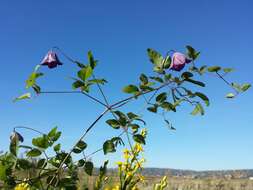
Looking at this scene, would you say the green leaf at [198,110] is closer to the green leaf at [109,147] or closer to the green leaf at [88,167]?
the green leaf at [109,147]

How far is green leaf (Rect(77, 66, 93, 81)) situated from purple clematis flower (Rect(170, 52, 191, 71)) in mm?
365

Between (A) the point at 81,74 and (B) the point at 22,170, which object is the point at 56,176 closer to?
(B) the point at 22,170

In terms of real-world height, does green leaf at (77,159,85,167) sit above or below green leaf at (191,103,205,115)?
below

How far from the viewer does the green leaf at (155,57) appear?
190cm

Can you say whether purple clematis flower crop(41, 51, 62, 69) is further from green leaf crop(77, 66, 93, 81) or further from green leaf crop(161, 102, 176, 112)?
green leaf crop(161, 102, 176, 112)

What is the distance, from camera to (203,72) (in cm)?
188

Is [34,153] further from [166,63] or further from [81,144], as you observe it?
[166,63]

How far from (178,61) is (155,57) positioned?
0.36 ft

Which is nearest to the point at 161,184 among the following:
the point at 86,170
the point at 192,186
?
the point at 86,170

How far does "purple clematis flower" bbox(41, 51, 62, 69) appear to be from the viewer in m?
2.06

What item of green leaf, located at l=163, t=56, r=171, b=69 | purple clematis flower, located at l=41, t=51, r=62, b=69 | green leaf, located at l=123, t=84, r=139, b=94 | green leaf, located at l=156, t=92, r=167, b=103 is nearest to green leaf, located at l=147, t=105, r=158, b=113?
green leaf, located at l=156, t=92, r=167, b=103

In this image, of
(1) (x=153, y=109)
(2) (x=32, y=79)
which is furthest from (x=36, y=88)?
(1) (x=153, y=109)

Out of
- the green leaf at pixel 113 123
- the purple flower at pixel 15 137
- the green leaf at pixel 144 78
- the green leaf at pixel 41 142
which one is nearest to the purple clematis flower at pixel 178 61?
the green leaf at pixel 144 78

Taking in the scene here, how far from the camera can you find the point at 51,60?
206cm
